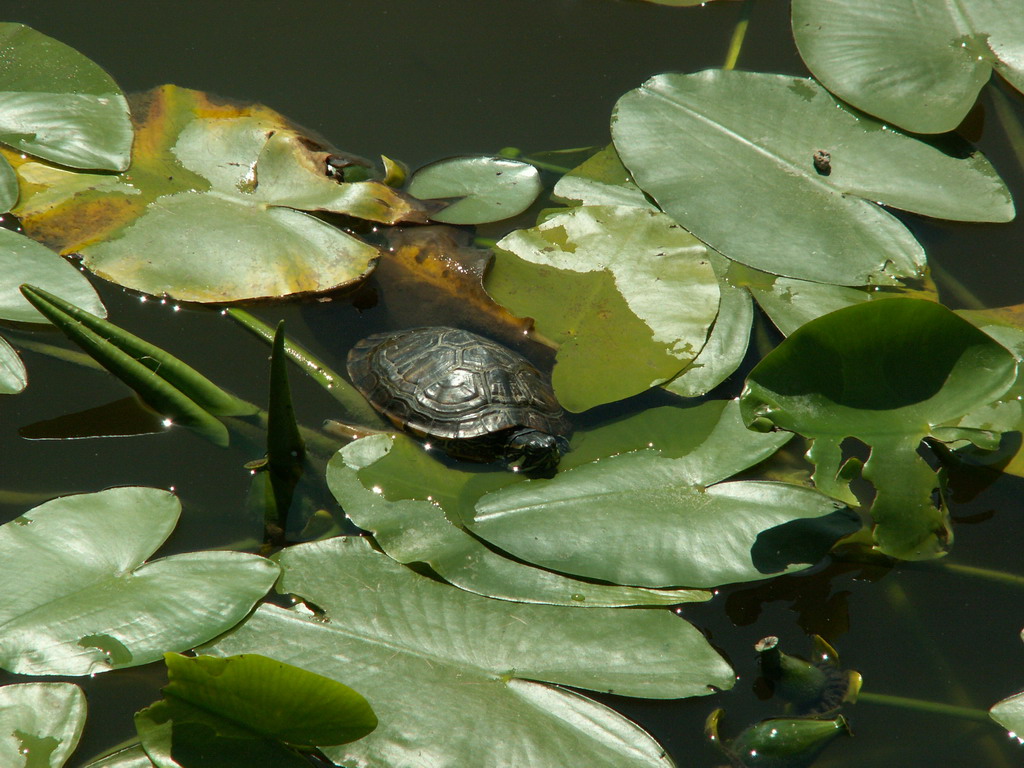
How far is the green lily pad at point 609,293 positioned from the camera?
2.90 metres

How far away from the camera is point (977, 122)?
3715mm

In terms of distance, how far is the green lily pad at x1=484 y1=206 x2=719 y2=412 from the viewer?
9.52ft

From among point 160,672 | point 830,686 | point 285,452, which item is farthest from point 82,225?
point 830,686

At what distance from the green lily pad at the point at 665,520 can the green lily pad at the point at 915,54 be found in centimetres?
183

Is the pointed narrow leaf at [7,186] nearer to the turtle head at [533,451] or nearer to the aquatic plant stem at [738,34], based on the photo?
the turtle head at [533,451]

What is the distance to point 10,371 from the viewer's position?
2.68 metres

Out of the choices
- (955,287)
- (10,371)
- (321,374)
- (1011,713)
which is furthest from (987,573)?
(10,371)

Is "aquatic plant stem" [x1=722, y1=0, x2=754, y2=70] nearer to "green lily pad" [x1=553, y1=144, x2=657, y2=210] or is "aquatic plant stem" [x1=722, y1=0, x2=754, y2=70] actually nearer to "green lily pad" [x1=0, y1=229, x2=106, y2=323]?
"green lily pad" [x1=553, y1=144, x2=657, y2=210]

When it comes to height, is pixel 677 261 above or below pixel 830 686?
above

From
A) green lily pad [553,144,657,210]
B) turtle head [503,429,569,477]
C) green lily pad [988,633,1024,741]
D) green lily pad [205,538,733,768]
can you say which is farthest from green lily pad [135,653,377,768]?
green lily pad [553,144,657,210]

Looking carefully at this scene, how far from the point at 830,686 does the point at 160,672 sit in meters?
1.90

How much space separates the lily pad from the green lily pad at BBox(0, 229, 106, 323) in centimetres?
8

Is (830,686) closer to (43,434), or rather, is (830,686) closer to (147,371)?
(147,371)

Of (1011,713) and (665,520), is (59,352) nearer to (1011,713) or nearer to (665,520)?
(665,520)
